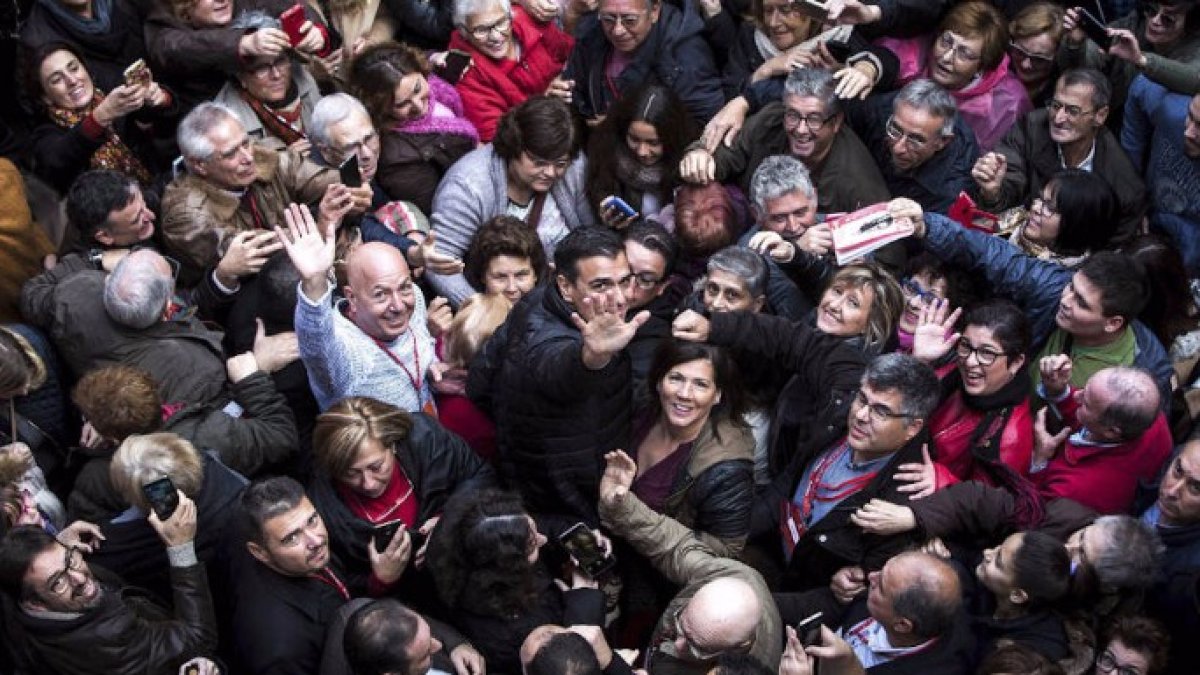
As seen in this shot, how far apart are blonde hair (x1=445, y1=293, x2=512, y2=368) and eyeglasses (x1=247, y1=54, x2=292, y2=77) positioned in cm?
144

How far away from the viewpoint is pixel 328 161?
5285 mm

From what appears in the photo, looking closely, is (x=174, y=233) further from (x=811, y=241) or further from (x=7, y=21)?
(x=811, y=241)

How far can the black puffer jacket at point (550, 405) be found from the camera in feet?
13.0

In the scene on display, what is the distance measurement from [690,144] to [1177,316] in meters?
2.01

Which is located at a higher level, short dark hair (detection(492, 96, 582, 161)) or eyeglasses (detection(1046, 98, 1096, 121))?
short dark hair (detection(492, 96, 582, 161))

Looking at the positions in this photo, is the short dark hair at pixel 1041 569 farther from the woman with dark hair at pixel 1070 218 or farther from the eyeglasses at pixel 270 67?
the eyeglasses at pixel 270 67

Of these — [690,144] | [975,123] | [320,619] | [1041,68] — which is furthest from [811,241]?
[320,619]

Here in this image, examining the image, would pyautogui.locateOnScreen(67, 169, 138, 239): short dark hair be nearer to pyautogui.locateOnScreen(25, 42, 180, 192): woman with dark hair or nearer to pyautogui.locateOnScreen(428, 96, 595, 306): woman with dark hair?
pyautogui.locateOnScreen(25, 42, 180, 192): woman with dark hair

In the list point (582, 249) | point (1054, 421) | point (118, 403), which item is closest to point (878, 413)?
point (1054, 421)

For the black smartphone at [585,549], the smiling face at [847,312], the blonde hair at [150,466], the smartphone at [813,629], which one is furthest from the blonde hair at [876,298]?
the blonde hair at [150,466]

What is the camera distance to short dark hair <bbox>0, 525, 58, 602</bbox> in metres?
3.56

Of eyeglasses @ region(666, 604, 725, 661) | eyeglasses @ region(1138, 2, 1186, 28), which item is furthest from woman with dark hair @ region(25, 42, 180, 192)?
eyeglasses @ region(1138, 2, 1186, 28)

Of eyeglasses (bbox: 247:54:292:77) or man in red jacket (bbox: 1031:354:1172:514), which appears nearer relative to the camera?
man in red jacket (bbox: 1031:354:1172:514)

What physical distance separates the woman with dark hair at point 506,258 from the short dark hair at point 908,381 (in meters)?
1.41
